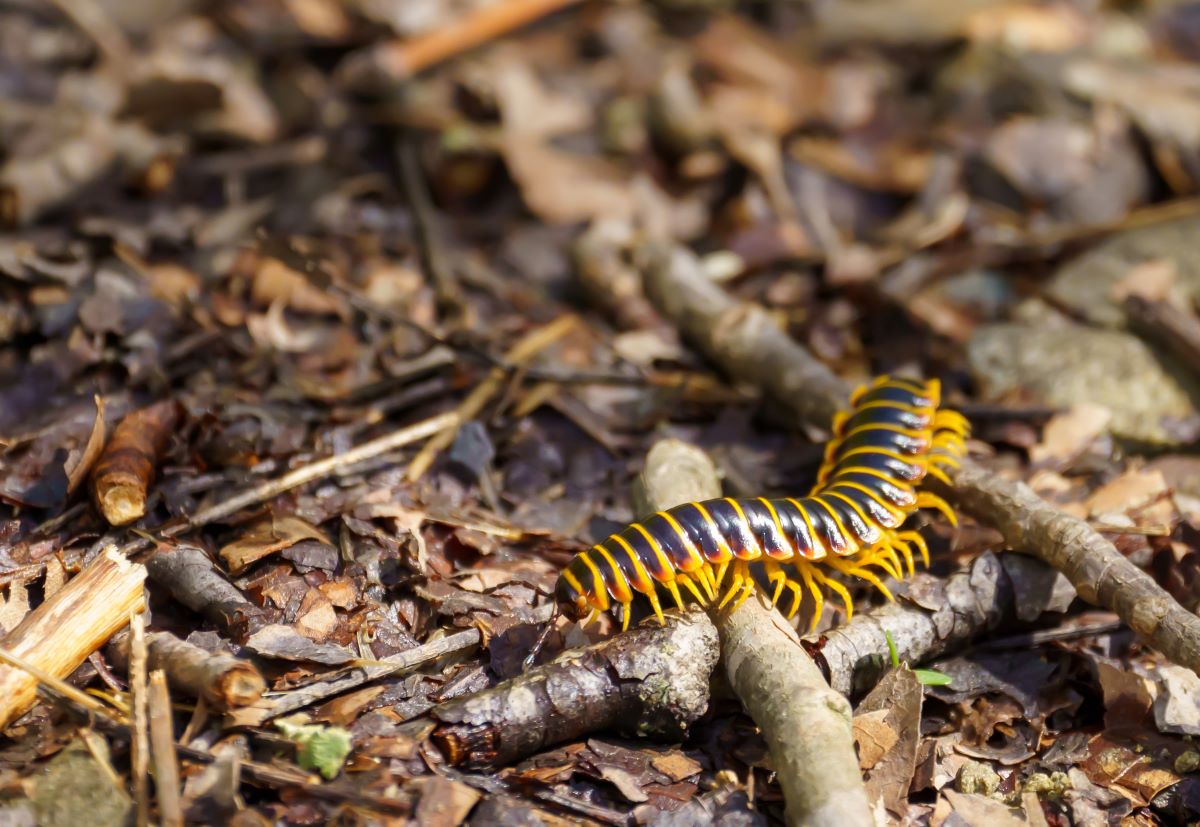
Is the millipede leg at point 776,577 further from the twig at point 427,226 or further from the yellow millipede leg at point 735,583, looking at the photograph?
the twig at point 427,226

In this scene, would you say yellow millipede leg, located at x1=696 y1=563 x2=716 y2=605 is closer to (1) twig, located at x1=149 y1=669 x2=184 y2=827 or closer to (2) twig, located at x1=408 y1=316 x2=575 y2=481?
(2) twig, located at x1=408 y1=316 x2=575 y2=481

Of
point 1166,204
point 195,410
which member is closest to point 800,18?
point 1166,204

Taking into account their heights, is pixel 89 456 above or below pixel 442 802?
above

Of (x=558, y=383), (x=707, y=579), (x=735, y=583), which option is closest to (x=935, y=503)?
(x=735, y=583)

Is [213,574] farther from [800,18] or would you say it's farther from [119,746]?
[800,18]

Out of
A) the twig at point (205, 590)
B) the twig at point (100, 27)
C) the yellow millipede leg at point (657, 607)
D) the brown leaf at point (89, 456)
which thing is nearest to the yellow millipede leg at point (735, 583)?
the yellow millipede leg at point (657, 607)

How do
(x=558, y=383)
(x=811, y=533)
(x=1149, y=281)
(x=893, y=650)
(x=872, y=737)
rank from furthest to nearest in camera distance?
(x=1149, y=281), (x=558, y=383), (x=811, y=533), (x=893, y=650), (x=872, y=737)

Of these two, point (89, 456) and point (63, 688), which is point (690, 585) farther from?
point (89, 456)
